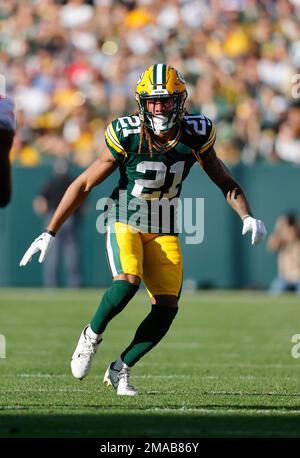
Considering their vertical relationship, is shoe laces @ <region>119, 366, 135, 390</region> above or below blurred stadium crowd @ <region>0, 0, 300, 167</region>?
below

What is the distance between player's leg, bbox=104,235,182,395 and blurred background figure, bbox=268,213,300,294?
346 inches

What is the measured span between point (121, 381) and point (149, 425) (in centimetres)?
122

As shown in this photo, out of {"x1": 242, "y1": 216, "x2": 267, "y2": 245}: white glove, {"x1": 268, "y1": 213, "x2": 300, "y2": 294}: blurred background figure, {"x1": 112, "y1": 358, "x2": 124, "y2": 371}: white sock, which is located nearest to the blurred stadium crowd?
{"x1": 268, "y1": 213, "x2": 300, "y2": 294}: blurred background figure

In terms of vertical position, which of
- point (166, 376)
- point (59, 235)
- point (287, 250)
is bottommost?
point (287, 250)

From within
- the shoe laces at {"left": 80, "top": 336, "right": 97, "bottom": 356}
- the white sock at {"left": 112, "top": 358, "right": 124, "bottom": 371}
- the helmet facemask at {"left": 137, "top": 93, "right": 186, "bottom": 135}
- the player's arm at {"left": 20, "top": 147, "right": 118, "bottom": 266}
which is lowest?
the white sock at {"left": 112, "top": 358, "right": 124, "bottom": 371}

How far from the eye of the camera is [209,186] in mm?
15211

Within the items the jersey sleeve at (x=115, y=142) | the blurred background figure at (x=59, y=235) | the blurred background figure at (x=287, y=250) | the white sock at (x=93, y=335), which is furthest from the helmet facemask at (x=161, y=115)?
the blurred background figure at (x=59, y=235)

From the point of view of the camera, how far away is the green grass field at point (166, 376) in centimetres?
482

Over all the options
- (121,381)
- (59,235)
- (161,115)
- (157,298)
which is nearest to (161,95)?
(161,115)

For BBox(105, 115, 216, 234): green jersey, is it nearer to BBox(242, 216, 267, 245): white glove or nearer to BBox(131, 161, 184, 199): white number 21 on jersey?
BBox(131, 161, 184, 199): white number 21 on jersey

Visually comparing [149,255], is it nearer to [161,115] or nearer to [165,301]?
[165,301]

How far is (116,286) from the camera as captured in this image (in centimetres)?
582

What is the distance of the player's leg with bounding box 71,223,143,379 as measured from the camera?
5.80 m
